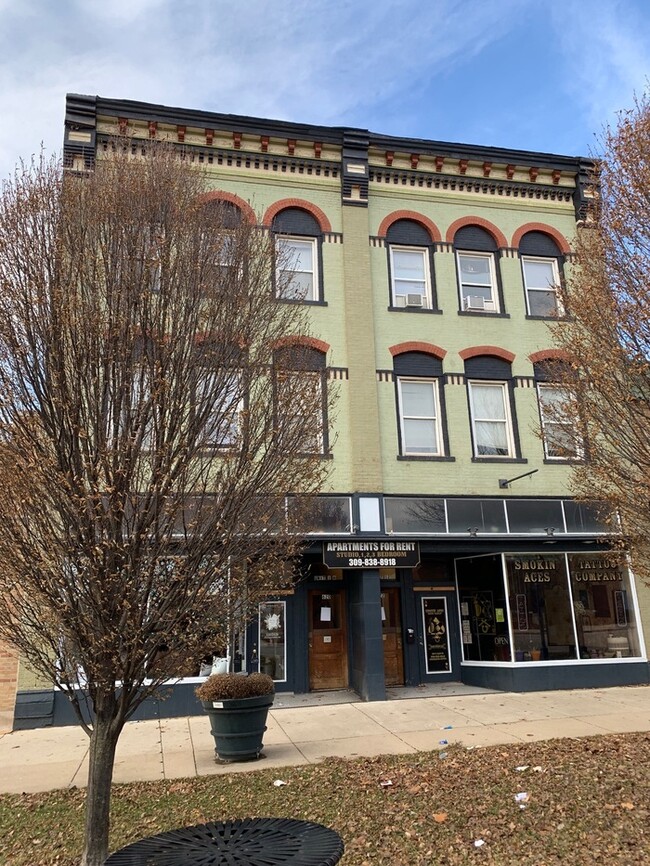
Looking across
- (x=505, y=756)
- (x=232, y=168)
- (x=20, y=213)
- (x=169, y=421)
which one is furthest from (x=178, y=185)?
(x=232, y=168)

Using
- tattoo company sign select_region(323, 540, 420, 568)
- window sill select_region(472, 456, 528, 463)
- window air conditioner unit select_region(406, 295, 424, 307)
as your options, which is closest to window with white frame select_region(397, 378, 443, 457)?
window sill select_region(472, 456, 528, 463)

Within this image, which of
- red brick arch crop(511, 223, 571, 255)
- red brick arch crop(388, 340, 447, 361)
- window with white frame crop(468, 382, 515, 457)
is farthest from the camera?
red brick arch crop(511, 223, 571, 255)

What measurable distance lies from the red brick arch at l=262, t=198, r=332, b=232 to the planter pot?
1036cm

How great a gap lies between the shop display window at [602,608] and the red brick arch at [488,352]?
15.4 ft

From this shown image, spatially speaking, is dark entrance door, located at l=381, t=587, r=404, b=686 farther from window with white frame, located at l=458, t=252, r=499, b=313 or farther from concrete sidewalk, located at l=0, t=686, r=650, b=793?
window with white frame, located at l=458, t=252, r=499, b=313

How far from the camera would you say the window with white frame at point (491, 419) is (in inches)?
583

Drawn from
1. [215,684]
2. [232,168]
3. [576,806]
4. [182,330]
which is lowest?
[576,806]

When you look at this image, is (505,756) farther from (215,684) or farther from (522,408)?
(522,408)

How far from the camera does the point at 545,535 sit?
14.1m

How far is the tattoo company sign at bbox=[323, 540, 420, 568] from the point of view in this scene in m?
13.0

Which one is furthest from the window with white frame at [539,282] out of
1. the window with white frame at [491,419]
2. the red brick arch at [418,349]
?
the red brick arch at [418,349]

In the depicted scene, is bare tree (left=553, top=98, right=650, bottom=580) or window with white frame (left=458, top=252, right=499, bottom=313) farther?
window with white frame (left=458, top=252, right=499, bottom=313)

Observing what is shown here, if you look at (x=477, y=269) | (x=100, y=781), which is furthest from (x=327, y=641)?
(x=477, y=269)

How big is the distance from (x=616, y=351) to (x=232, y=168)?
9916 mm
